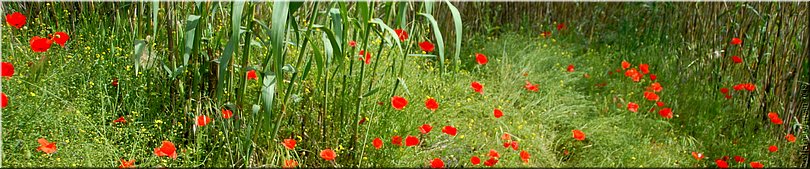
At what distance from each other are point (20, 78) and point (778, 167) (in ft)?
7.58

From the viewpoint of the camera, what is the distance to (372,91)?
200 centimetres

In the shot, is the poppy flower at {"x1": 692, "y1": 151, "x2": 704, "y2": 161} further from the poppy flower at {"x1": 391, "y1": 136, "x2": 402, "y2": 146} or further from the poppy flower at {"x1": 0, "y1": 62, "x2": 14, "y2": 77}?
the poppy flower at {"x1": 0, "y1": 62, "x2": 14, "y2": 77}

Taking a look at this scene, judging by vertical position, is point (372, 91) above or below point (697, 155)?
above

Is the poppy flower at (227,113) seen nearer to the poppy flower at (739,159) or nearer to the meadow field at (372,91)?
the meadow field at (372,91)

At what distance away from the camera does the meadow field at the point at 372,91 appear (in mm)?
1845

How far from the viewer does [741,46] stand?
2.74 meters

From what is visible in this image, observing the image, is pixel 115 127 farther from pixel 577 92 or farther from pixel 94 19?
pixel 577 92

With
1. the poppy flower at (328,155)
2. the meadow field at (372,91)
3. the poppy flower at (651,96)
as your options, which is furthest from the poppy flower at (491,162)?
the poppy flower at (651,96)

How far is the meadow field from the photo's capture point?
184 centimetres

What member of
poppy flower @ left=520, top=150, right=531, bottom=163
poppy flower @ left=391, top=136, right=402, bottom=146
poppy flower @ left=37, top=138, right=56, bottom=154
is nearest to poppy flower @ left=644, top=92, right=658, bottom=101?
poppy flower @ left=520, top=150, right=531, bottom=163

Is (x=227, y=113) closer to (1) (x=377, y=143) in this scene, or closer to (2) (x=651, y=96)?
(1) (x=377, y=143)

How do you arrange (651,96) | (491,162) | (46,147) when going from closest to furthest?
1. (46,147)
2. (491,162)
3. (651,96)

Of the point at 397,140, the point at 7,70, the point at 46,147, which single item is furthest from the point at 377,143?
the point at 7,70

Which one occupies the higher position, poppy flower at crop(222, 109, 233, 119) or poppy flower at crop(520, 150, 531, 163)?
poppy flower at crop(222, 109, 233, 119)
